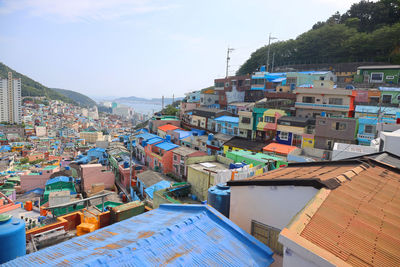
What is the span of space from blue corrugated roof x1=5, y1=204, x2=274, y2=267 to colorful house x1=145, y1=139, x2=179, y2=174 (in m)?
20.6

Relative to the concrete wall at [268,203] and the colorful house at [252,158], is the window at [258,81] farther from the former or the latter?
the concrete wall at [268,203]

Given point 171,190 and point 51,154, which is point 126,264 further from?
point 51,154

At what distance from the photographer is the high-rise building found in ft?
334

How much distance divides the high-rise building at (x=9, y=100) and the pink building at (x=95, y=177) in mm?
101858

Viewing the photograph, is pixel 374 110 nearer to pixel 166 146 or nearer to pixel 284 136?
pixel 284 136

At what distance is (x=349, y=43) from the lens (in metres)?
44.8

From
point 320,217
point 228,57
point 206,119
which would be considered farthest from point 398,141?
point 228,57

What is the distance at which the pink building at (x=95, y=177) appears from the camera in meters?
24.8

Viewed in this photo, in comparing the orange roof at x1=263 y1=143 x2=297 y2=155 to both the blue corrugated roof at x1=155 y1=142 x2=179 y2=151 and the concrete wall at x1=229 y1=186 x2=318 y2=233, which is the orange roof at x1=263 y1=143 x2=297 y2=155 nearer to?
the blue corrugated roof at x1=155 y1=142 x2=179 y2=151

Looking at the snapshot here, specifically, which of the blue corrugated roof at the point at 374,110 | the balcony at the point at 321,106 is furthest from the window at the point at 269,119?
the blue corrugated roof at the point at 374,110

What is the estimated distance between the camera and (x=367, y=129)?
22406 millimetres

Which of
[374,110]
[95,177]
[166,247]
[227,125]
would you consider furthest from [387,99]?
[166,247]

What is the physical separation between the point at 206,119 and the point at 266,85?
1174cm

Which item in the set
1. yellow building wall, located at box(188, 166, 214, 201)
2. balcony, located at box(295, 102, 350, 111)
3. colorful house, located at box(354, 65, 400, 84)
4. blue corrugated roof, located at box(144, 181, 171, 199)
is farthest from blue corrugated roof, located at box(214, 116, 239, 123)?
colorful house, located at box(354, 65, 400, 84)
